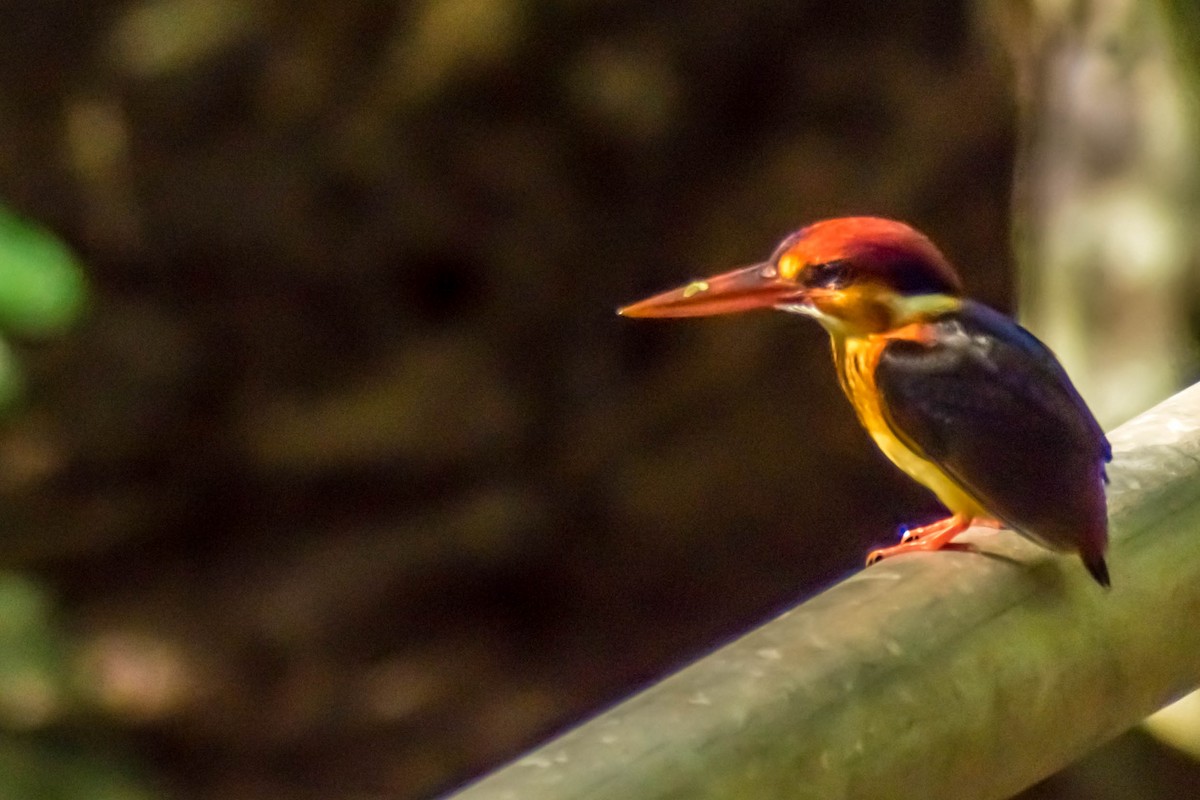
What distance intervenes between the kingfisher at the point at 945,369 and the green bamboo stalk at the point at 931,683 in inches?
1.4

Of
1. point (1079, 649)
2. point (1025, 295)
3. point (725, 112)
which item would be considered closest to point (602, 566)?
point (725, 112)

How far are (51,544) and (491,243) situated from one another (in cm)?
69

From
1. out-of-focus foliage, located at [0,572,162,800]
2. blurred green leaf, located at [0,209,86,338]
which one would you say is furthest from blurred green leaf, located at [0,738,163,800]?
blurred green leaf, located at [0,209,86,338]

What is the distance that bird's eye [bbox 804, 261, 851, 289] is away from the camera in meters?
0.60

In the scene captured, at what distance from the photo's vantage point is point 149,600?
2.05 meters

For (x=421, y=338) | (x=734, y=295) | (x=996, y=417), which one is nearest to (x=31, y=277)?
(x=734, y=295)

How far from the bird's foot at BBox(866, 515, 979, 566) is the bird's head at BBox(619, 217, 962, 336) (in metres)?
0.10

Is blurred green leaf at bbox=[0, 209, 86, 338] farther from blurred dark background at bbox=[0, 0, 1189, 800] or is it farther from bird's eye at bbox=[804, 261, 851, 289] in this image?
blurred dark background at bbox=[0, 0, 1189, 800]

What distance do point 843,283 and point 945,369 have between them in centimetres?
5

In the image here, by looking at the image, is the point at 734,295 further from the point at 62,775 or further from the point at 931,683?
the point at 62,775

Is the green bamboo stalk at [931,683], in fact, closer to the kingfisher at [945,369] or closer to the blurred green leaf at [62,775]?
the kingfisher at [945,369]

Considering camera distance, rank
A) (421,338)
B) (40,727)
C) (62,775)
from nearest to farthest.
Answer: (62,775)
(40,727)
(421,338)

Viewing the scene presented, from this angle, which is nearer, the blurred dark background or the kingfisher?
the kingfisher

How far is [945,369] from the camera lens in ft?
2.00
